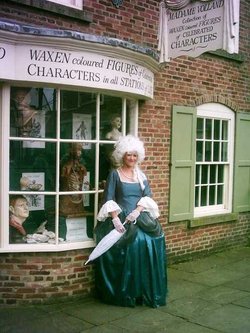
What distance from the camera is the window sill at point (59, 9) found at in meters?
5.20

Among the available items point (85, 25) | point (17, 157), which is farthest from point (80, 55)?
point (17, 157)

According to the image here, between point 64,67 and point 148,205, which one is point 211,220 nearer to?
point 148,205

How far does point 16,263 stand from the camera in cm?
518

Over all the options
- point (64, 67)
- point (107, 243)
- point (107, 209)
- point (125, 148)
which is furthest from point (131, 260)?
point (64, 67)

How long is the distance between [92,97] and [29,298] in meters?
2.47

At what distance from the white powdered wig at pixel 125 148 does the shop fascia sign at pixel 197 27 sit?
121cm

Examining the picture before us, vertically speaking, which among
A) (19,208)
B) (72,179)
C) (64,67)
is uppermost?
(64,67)

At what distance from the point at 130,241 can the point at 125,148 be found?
1.10 m

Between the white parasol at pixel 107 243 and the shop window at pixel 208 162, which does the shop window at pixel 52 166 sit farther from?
the shop window at pixel 208 162

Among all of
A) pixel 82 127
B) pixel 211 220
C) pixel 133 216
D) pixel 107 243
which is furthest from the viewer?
pixel 211 220

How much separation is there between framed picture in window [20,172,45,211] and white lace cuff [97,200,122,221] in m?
0.71

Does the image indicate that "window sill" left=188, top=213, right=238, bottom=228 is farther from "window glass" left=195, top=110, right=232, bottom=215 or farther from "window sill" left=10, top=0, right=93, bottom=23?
"window sill" left=10, top=0, right=93, bottom=23

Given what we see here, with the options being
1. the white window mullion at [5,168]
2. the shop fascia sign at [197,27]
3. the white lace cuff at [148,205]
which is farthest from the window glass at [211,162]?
the white window mullion at [5,168]

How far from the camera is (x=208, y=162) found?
8039 millimetres
